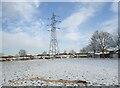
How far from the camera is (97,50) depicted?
102m

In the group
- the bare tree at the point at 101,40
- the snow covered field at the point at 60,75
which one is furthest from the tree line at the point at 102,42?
the snow covered field at the point at 60,75

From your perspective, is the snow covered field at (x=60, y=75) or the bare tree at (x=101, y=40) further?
the bare tree at (x=101, y=40)

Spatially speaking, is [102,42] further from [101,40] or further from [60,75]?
[60,75]

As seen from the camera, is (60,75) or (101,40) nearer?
(60,75)

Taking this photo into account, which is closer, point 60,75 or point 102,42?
point 60,75

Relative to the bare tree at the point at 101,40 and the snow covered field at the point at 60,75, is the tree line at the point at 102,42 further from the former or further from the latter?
the snow covered field at the point at 60,75

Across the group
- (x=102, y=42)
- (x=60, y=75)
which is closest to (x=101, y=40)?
(x=102, y=42)

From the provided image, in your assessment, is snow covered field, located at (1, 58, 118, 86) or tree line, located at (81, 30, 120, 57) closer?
snow covered field, located at (1, 58, 118, 86)

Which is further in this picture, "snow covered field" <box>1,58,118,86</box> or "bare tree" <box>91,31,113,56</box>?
"bare tree" <box>91,31,113,56</box>

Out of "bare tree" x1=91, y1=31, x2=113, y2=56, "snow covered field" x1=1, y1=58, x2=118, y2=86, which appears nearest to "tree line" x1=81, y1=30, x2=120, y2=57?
"bare tree" x1=91, y1=31, x2=113, y2=56

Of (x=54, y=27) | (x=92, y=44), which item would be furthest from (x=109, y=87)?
(x=92, y=44)

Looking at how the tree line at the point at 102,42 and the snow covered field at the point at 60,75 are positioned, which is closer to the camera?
the snow covered field at the point at 60,75

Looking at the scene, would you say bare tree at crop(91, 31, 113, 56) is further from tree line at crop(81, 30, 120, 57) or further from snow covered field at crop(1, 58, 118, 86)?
snow covered field at crop(1, 58, 118, 86)

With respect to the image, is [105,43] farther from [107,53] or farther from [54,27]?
[54,27]
